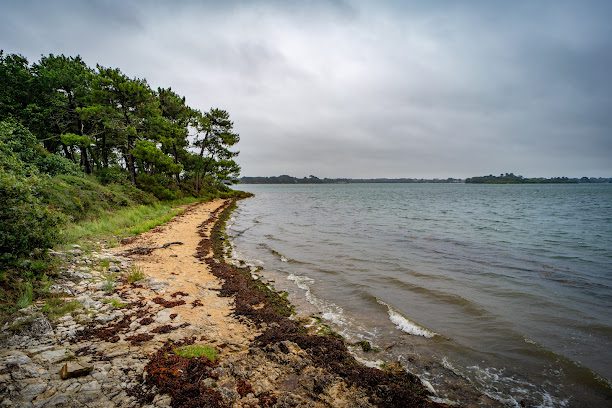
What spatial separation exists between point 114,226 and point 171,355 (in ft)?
49.8

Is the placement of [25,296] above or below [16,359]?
above

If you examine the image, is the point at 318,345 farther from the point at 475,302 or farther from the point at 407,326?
the point at 475,302

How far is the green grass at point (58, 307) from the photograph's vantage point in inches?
260

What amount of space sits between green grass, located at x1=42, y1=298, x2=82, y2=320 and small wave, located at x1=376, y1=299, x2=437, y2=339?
7.95m

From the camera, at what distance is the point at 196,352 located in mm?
5684

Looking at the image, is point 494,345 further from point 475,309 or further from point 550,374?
point 475,309

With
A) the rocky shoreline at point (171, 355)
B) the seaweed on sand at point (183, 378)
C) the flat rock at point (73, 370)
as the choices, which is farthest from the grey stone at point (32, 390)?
the seaweed on sand at point (183, 378)

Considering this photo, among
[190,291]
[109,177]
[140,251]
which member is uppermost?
[109,177]

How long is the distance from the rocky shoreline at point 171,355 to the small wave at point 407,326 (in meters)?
1.85

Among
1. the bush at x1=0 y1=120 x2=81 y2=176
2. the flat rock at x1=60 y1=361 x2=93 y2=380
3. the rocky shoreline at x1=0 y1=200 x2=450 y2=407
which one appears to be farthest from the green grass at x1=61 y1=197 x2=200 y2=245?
the flat rock at x1=60 y1=361 x2=93 y2=380

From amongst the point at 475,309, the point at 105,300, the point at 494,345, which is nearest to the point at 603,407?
the point at 494,345

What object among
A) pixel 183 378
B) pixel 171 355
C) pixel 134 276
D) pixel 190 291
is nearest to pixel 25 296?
pixel 134 276

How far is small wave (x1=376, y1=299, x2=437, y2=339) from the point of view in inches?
311

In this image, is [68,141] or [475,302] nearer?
[475,302]
